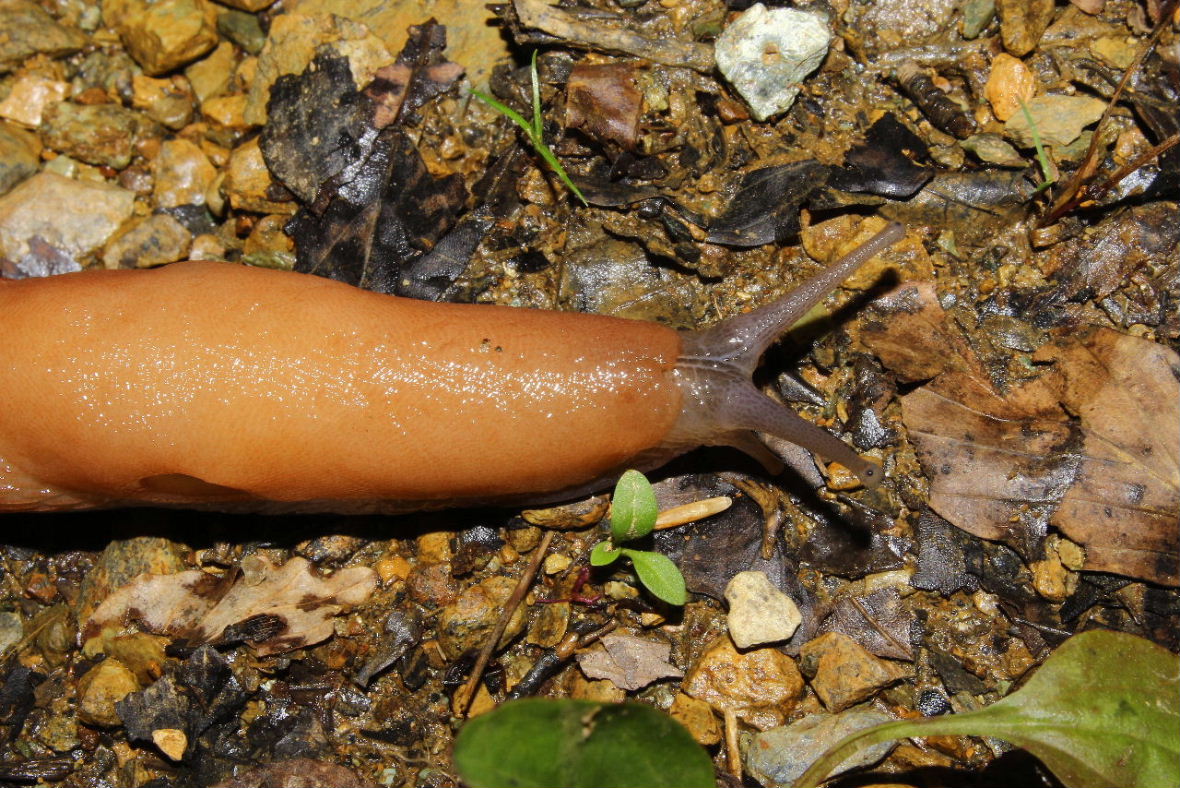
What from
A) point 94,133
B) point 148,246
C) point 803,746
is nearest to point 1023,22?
point 803,746

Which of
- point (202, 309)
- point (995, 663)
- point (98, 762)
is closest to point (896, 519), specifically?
point (995, 663)

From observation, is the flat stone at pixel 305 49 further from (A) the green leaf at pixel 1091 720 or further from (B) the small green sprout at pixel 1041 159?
(A) the green leaf at pixel 1091 720

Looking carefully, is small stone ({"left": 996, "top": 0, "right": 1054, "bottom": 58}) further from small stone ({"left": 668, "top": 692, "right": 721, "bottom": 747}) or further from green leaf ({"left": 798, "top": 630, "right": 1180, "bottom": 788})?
small stone ({"left": 668, "top": 692, "right": 721, "bottom": 747})

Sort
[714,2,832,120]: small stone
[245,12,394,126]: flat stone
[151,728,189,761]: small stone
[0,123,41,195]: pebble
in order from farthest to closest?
1. [0,123,41,195]: pebble
2. [245,12,394,126]: flat stone
3. [714,2,832,120]: small stone
4. [151,728,189,761]: small stone

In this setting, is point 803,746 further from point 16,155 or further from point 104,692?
point 16,155

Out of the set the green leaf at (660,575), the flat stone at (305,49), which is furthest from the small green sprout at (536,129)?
the green leaf at (660,575)

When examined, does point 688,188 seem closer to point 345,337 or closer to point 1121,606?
point 345,337

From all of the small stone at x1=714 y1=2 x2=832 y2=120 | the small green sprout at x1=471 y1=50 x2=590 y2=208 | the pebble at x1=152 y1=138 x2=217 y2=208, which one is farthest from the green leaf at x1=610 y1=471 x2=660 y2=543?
the pebble at x1=152 y1=138 x2=217 y2=208

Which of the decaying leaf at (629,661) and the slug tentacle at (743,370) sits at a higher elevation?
the slug tentacle at (743,370)
